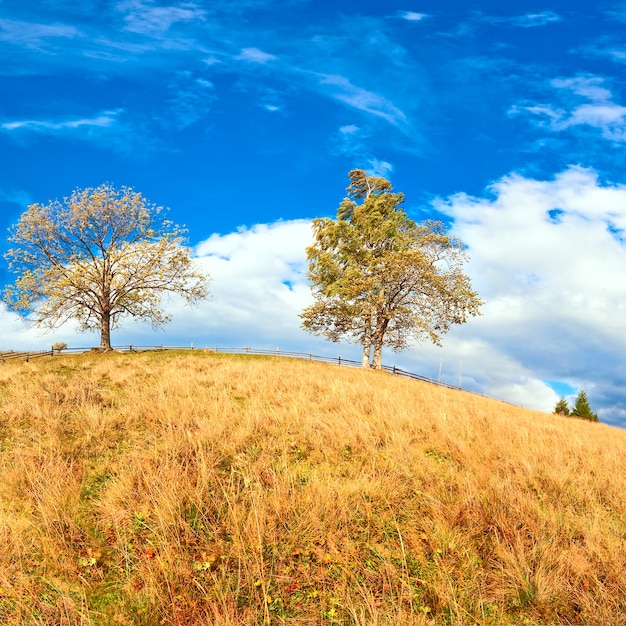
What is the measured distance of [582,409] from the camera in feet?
157

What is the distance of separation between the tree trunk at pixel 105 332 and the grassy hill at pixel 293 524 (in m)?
29.5

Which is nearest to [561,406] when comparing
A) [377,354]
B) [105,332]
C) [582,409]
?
[582,409]

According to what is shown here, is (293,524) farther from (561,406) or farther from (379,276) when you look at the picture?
(561,406)

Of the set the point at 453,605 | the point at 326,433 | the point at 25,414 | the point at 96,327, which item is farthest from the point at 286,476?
the point at 96,327

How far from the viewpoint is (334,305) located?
3356 centimetres

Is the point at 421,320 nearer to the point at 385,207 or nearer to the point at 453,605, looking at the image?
the point at 385,207

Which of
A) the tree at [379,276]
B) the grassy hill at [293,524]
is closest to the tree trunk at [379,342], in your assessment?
the tree at [379,276]

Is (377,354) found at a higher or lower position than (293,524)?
higher

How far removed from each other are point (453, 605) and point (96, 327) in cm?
3780

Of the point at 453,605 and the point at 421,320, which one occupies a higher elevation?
the point at 421,320

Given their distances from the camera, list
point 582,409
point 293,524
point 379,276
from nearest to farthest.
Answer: point 293,524 → point 379,276 → point 582,409

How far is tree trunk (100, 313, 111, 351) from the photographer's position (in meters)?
35.8

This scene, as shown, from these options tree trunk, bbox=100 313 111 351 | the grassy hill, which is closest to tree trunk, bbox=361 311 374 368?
tree trunk, bbox=100 313 111 351

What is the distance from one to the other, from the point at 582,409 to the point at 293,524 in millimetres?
53264
